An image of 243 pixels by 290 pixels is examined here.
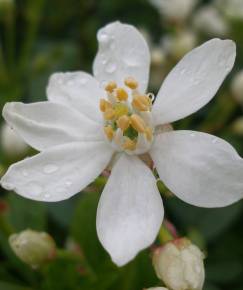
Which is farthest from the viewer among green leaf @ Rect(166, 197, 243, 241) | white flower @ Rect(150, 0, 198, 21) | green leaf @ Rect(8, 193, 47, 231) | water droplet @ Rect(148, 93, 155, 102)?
white flower @ Rect(150, 0, 198, 21)

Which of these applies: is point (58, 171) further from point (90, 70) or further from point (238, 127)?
point (90, 70)

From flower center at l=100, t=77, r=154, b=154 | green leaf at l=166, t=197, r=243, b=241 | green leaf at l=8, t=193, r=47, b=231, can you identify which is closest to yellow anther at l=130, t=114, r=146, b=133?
flower center at l=100, t=77, r=154, b=154

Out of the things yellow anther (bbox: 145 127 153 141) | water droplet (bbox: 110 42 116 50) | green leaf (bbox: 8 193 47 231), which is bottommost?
green leaf (bbox: 8 193 47 231)

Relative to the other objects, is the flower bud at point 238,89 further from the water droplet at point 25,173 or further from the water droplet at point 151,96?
the water droplet at point 25,173

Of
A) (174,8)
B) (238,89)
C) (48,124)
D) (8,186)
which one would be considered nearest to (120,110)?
(48,124)

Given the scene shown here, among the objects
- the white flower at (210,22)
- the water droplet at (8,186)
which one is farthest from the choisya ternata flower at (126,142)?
the white flower at (210,22)

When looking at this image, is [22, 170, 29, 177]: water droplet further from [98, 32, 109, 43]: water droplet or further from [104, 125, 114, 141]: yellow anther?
[98, 32, 109, 43]: water droplet
